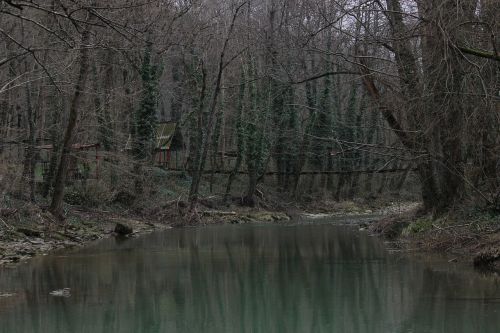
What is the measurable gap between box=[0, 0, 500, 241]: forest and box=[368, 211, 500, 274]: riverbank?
1.58ft

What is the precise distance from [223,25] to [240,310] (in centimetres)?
2538

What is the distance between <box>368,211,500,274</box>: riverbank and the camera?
13047mm

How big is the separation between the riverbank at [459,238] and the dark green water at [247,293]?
0.71 metres

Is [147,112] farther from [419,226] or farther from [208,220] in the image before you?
[419,226]

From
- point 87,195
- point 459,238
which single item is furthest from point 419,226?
point 87,195

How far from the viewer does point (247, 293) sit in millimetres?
11406

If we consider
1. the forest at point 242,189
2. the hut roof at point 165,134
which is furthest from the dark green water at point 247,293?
the hut roof at point 165,134

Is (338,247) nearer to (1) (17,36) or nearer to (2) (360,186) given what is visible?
(1) (17,36)

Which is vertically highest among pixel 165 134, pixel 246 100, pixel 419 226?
pixel 246 100

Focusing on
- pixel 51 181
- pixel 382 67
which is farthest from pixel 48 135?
pixel 382 67

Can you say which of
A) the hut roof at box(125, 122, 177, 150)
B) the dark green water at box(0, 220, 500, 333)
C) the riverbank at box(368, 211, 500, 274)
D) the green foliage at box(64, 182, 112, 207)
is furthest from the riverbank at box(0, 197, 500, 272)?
the hut roof at box(125, 122, 177, 150)

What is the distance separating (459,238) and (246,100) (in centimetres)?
2222

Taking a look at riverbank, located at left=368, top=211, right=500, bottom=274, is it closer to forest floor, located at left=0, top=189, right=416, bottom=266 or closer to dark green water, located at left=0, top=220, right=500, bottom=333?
dark green water, located at left=0, top=220, right=500, bottom=333

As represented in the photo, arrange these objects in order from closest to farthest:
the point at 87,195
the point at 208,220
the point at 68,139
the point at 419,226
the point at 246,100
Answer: the point at 419,226, the point at 68,139, the point at 87,195, the point at 208,220, the point at 246,100
